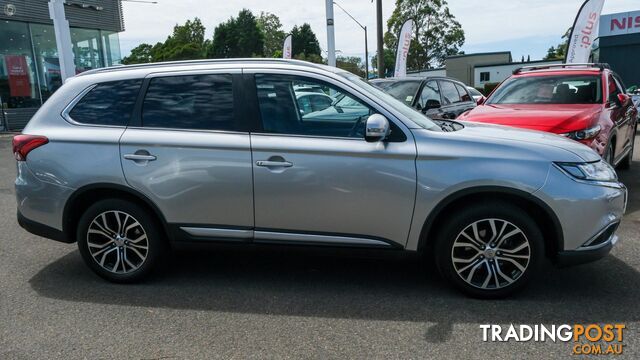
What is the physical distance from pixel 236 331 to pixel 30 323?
59.0 inches

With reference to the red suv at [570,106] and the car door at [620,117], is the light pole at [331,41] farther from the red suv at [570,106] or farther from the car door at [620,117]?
the car door at [620,117]

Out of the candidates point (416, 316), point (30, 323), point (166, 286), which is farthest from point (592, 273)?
point (30, 323)

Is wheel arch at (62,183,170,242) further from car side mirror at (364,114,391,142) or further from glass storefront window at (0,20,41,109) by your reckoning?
glass storefront window at (0,20,41,109)

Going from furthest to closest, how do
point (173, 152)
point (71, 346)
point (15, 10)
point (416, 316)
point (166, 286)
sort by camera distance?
point (15, 10) → point (166, 286) → point (173, 152) → point (416, 316) → point (71, 346)

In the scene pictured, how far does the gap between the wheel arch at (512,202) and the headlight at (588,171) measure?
0.31m

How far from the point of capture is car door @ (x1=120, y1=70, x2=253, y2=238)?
3.82 metres

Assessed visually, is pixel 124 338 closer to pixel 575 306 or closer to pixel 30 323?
pixel 30 323

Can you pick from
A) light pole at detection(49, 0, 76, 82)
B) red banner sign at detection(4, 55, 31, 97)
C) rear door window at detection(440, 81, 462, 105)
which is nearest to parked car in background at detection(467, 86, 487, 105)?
rear door window at detection(440, 81, 462, 105)

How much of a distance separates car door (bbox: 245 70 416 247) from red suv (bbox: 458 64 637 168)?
10.2 ft

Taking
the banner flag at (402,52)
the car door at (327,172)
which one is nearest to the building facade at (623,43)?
the banner flag at (402,52)

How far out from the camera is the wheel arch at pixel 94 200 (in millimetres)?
3998

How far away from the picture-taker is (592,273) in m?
4.18

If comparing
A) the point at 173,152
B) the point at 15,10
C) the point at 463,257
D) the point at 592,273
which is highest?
the point at 15,10

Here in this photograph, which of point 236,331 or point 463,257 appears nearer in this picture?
point 236,331
